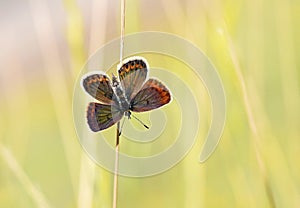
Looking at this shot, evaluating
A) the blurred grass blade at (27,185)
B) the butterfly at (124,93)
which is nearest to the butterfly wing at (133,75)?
the butterfly at (124,93)

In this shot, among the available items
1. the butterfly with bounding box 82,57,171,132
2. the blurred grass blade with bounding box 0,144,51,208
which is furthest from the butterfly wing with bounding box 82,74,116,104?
the blurred grass blade with bounding box 0,144,51,208

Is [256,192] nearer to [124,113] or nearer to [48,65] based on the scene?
[124,113]

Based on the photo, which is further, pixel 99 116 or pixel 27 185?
pixel 27 185

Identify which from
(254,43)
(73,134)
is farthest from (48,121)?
(254,43)

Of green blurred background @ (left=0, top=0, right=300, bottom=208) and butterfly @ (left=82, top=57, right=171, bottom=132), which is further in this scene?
green blurred background @ (left=0, top=0, right=300, bottom=208)

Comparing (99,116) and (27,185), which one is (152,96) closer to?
(99,116)

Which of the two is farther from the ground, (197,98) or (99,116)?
(197,98)

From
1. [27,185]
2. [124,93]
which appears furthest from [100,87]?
[27,185]

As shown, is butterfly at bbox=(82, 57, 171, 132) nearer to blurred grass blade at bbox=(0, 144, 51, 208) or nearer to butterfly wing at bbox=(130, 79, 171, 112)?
butterfly wing at bbox=(130, 79, 171, 112)
